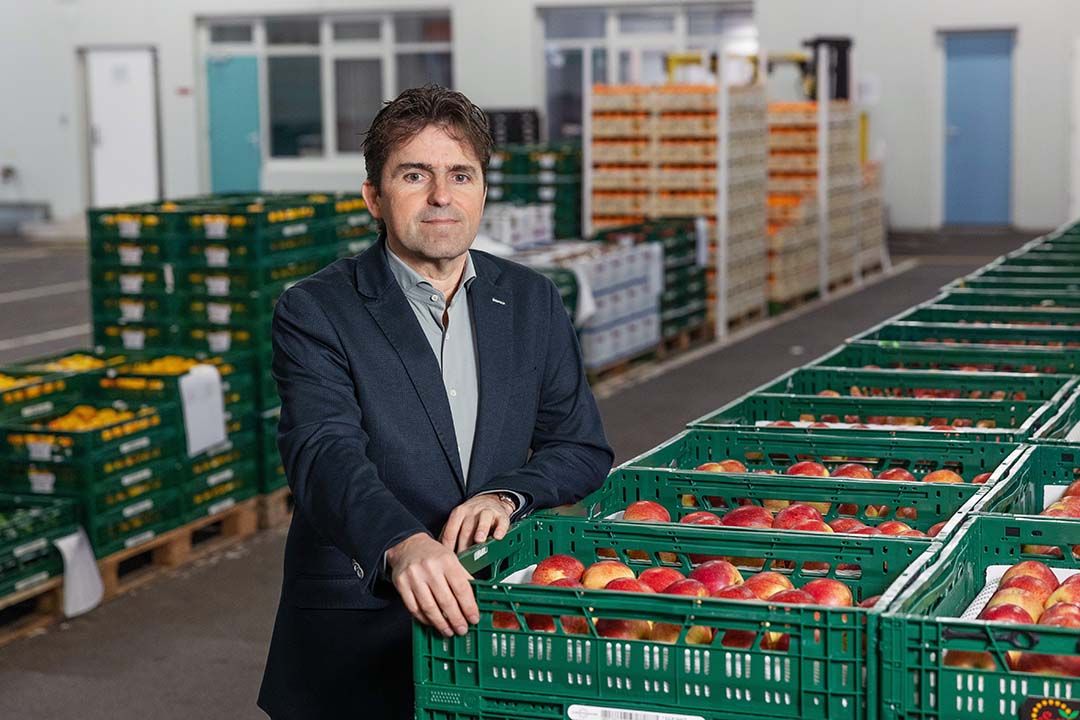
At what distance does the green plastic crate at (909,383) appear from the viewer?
14.8 ft

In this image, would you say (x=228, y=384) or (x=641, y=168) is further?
(x=641, y=168)

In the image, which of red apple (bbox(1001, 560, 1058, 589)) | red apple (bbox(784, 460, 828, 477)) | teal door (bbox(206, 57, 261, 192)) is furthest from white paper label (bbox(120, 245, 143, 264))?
teal door (bbox(206, 57, 261, 192))

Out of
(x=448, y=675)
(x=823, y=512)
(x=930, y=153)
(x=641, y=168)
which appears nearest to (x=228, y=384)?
(x=823, y=512)

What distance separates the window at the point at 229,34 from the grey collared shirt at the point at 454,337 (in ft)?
72.3

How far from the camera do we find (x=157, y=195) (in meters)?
24.0

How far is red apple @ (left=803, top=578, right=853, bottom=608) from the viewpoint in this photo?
2.49m

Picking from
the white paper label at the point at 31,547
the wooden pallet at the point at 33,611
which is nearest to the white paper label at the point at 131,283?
the wooden pallet at the point at 33,611

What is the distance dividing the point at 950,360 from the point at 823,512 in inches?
83.0

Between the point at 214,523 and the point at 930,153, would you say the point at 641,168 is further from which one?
the point at 930,153

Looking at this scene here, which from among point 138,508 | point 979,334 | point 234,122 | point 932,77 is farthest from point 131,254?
point 234,122

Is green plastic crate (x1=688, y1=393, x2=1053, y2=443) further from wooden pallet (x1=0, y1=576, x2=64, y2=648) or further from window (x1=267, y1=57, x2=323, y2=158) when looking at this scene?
window (x1=267, y1=57, x2=323, y2=158)

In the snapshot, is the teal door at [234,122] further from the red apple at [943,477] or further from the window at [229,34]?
the red apple at [943,477]

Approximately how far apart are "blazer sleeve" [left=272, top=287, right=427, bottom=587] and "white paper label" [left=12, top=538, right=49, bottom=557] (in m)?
3.52

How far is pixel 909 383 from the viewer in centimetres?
468
